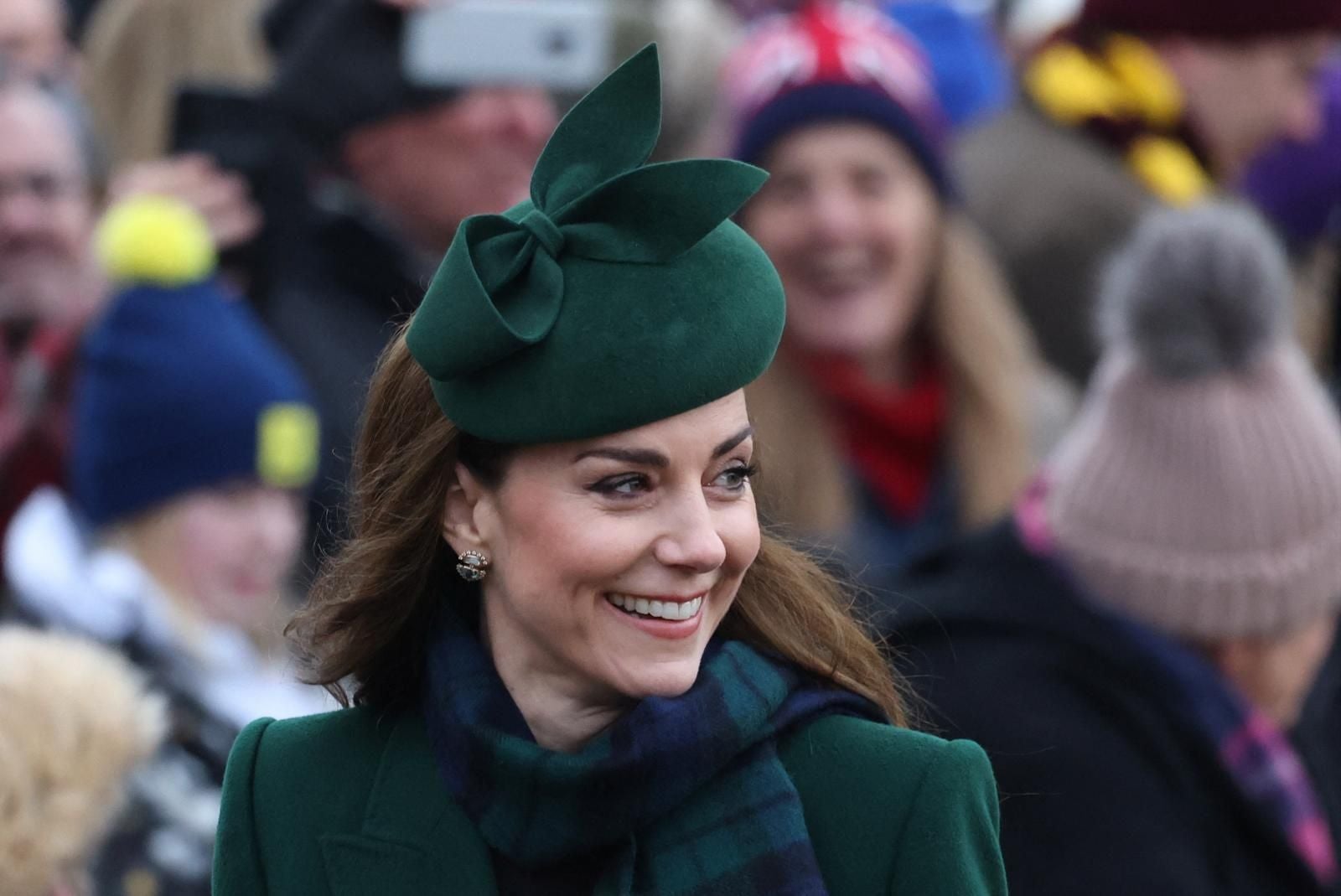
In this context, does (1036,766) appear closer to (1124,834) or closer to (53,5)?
(1124,834)

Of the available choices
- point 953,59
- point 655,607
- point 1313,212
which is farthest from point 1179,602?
point 953,59

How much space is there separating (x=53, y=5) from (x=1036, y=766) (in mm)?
4057

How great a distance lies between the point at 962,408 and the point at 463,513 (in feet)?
9.21

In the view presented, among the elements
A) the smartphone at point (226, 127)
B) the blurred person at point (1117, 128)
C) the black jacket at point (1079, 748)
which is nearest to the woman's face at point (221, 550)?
the smartphone at point (226, 127)

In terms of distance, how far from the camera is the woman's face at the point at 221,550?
4445 mm

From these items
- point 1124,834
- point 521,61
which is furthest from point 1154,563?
point 521,61

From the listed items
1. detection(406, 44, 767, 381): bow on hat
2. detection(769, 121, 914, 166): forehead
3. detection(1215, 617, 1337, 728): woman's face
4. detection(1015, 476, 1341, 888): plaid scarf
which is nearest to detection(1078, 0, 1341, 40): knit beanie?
detection(769, 121, 914, 166): forehead

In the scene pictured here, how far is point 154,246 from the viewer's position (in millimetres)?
4562

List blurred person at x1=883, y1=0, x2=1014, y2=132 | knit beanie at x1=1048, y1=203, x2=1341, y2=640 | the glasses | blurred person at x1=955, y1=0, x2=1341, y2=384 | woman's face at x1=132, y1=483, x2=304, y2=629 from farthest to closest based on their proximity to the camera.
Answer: blurred person at x1=883, y1=0, x2=1014, y2=132 < blurred person at x1=955, y1=0, x2=1341, y2=384 < the glasses < woman's face at x1=132, y1=483, x2=304, y2=629 < knit beanie at x1=1048, y1=203, x2=1341, y2=640

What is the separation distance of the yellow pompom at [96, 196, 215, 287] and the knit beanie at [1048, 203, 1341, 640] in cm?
185

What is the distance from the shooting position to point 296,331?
5125mm

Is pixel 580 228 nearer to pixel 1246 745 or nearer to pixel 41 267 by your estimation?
pixel 1246 745

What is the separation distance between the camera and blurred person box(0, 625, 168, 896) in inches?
118

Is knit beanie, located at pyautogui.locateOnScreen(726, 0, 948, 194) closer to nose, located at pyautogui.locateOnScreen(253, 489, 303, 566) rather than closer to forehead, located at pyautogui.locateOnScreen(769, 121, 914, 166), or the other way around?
forehead, located at pyautogui.locateOnScreen(769, 121, 914, 166)
